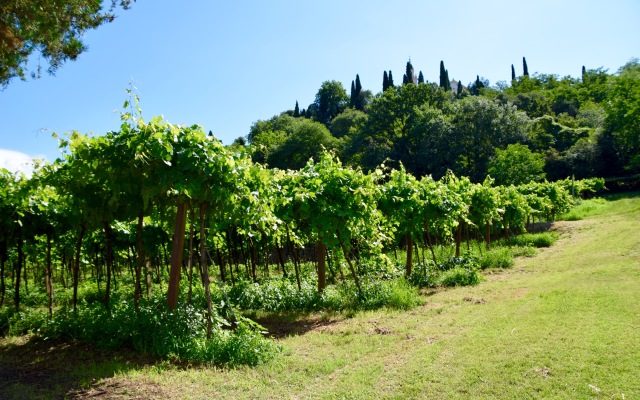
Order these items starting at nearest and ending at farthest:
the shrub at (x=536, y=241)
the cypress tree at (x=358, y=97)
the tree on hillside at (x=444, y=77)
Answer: the shrub at (x=536, y=241) < the tree on hillside at (x=444, y=77) < the cypress tree at (x=358, y=97)

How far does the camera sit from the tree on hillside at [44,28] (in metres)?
5.64

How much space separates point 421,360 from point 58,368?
4614 millimetres

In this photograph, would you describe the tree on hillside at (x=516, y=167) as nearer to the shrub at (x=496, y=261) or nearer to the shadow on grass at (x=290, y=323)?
the shrub at (x=496, y=261)

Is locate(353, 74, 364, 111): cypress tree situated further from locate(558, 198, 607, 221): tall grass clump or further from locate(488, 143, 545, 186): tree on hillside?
locate(558, 198, 607, 221): tall grass clump

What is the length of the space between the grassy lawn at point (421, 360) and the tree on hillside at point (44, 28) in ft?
14.0

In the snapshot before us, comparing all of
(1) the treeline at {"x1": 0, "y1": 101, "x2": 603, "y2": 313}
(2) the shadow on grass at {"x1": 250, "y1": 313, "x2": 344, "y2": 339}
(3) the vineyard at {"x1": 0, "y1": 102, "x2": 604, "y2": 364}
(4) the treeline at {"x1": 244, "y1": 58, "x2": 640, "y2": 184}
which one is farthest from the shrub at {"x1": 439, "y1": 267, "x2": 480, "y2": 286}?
(4) the treeline at {"x1": 244, "y1": 58, "x2": 640, "y2": 184}

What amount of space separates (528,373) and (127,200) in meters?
6.11

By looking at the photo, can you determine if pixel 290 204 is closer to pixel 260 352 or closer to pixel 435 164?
pixel 260 352

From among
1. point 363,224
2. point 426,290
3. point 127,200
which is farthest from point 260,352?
point 426,290

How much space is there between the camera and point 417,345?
6.04 m

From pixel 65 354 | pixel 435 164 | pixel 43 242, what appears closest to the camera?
pixel 65 354

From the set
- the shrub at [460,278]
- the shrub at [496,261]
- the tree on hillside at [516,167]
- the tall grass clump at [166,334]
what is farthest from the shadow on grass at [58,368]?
the tree on hillside at [516,167]

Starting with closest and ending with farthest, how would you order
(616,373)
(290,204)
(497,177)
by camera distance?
(616,373)
(290,204)
(497,177)

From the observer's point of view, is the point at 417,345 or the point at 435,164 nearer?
the point at 417,345
